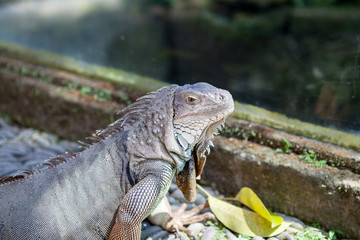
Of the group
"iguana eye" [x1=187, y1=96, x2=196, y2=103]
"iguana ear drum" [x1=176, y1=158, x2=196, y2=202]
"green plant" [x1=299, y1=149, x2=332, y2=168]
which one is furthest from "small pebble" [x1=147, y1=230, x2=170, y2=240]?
"green plant" [x1=299, y1=149, x2=332, y2=168]

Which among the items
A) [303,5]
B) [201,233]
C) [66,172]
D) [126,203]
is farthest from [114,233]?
[303,5]

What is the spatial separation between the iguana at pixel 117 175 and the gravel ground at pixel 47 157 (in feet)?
1.01

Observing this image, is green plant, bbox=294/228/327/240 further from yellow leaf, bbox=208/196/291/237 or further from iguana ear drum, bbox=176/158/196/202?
iguana ear drum, bbox=176/158/196/202

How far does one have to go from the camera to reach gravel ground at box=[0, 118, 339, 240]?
334 cm

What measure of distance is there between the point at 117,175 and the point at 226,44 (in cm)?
513

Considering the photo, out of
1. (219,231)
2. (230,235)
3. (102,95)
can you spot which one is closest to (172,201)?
(219,231)

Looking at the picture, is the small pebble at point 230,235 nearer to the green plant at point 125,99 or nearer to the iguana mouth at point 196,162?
the iguana mouth at point 196,162

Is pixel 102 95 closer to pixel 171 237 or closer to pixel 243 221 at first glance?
pixel 171 237

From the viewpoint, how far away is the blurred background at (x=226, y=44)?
14.4 feet

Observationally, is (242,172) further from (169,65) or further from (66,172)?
(169,65)

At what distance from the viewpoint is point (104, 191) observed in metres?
2.82

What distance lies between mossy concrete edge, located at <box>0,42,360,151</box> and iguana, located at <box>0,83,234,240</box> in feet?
4.71

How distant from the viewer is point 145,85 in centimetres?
478

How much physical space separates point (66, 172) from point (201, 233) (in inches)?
53.1
